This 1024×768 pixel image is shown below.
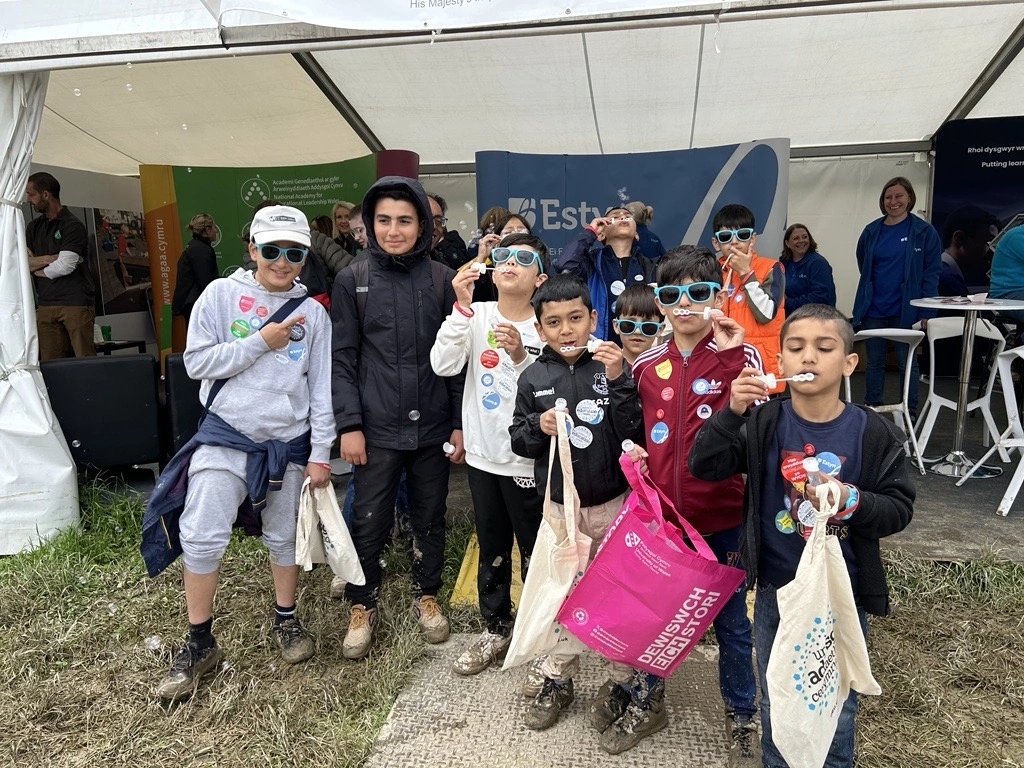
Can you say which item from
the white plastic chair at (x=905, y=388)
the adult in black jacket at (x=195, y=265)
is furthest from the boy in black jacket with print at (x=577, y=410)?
the adult in black jacket at (x=195, y=265)

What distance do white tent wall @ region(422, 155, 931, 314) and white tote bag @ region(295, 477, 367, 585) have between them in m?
5.53

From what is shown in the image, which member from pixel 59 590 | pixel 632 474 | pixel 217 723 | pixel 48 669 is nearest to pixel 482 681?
pixel 217 723

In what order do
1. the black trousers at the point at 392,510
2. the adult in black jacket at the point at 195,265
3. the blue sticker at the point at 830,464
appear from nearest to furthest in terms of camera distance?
1. the blue sticker at the point at 830,464
2. the black trousers at the point at 392,510
3. the adult in black jacket at the point at 195,265

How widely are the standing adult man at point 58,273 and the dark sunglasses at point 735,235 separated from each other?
516 centimetres

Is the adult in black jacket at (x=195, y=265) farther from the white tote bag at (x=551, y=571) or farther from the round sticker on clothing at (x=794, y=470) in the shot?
the round sticker on clothing at (x=794, y=470)

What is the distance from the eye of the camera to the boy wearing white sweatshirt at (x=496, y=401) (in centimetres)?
253

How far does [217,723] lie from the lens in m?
2.48

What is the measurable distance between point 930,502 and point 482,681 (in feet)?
9.48

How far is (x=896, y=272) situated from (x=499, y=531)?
4322 millimetres

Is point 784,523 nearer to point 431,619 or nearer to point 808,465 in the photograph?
point 808,465

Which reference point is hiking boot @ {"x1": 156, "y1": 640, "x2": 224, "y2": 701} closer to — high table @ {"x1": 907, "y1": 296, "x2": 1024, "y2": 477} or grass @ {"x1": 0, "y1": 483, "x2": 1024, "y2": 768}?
grass @ {"x1": 0, "y1": 483, "x2": 1024, "y2": 768}

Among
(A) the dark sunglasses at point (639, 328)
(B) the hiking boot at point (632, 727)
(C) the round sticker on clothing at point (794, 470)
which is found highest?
(A) the dark sunglasses at point (639, 328)

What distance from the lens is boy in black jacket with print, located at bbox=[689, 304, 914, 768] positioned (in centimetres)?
174

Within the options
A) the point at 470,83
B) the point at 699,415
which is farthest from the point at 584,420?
the point at 470,83
